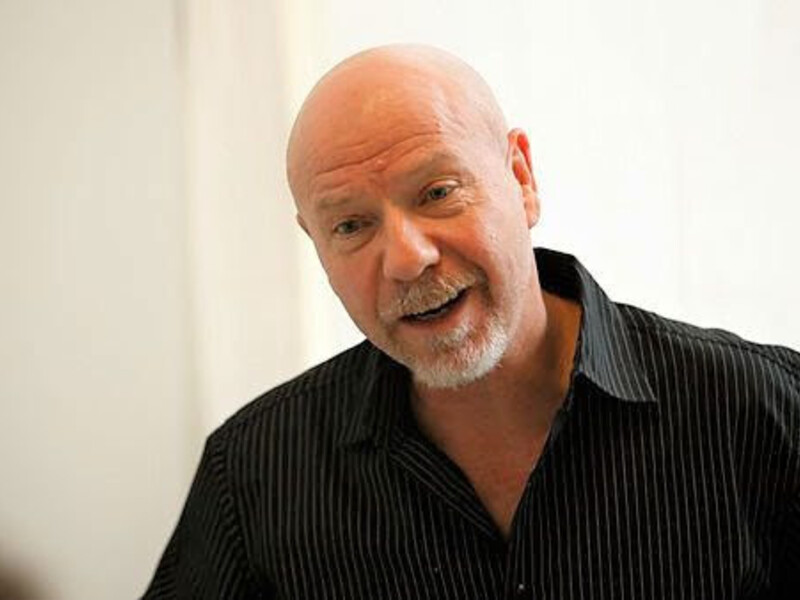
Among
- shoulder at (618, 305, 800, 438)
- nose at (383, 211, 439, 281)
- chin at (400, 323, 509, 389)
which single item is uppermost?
nose at (383, 211, 439, 281)

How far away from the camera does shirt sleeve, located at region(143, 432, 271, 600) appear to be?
3.66 feet

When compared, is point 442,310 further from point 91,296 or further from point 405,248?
point 91,296

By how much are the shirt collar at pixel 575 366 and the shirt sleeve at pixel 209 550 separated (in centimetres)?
19

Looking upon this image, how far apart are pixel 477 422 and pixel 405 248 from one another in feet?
0.95

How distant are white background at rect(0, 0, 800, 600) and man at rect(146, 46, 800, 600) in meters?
0.48

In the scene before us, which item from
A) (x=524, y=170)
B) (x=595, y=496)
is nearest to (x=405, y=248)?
(x=524, y=170)

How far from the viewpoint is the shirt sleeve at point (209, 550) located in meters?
1.12

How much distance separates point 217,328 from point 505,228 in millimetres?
749

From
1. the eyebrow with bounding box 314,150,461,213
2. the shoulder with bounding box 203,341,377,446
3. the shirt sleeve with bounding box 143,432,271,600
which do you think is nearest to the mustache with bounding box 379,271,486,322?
the eyebrow with bounding box 314,150,461,213

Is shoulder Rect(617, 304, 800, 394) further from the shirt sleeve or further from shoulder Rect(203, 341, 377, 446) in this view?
the shirt sleeve

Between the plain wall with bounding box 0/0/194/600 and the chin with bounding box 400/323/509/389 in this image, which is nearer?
the chin with bounding box 400/323/509/389

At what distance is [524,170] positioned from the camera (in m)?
1.07

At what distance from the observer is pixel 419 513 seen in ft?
3.37

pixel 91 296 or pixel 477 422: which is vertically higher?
pixel 91 296
